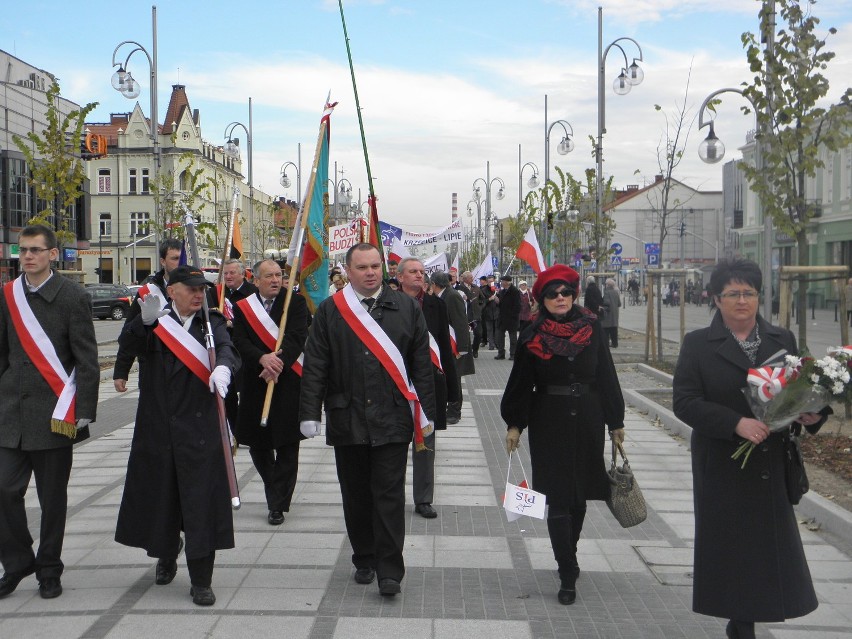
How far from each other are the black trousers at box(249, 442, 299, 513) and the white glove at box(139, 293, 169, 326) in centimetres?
224

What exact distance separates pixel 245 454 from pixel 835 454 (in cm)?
562

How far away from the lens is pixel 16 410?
5.69 meters

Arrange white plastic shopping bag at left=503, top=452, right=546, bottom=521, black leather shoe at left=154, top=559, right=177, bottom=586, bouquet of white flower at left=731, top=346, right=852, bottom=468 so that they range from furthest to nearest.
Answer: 1. black leather shoe at left=154, top=559, right=177, bottom=586
2. white plastic shopping bag at left=503, top=452, right=546, bottom=521
3. bouquet of white flower at left=731, top=346, right=852, bottom=468

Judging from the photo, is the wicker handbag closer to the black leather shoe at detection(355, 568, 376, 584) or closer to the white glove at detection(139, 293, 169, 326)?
the black leather shoe at detection(355, 568, 376, 584)

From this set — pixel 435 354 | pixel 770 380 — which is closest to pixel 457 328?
pixel 435 354

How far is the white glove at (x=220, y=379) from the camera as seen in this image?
5.51m

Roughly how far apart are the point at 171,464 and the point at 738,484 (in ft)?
9.53

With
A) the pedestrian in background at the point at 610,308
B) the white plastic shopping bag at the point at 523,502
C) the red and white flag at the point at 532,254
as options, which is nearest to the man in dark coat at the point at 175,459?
the white plastic shopping bag at the point at 523,502

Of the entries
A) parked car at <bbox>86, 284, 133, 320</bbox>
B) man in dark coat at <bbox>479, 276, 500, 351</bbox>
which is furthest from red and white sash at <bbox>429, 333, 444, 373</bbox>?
parked car at <bbox>86, 284, 133, 320</bbox>

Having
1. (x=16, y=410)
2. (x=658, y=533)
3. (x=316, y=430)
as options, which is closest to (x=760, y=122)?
Result: (x=658, y=533)

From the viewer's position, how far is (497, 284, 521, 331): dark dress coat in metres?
22.6

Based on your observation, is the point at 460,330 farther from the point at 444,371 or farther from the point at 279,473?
the point at 279,473

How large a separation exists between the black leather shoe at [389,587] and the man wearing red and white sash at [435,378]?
138 centimetres

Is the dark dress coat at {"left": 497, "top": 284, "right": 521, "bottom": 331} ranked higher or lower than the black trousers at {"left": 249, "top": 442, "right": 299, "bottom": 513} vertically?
higher
